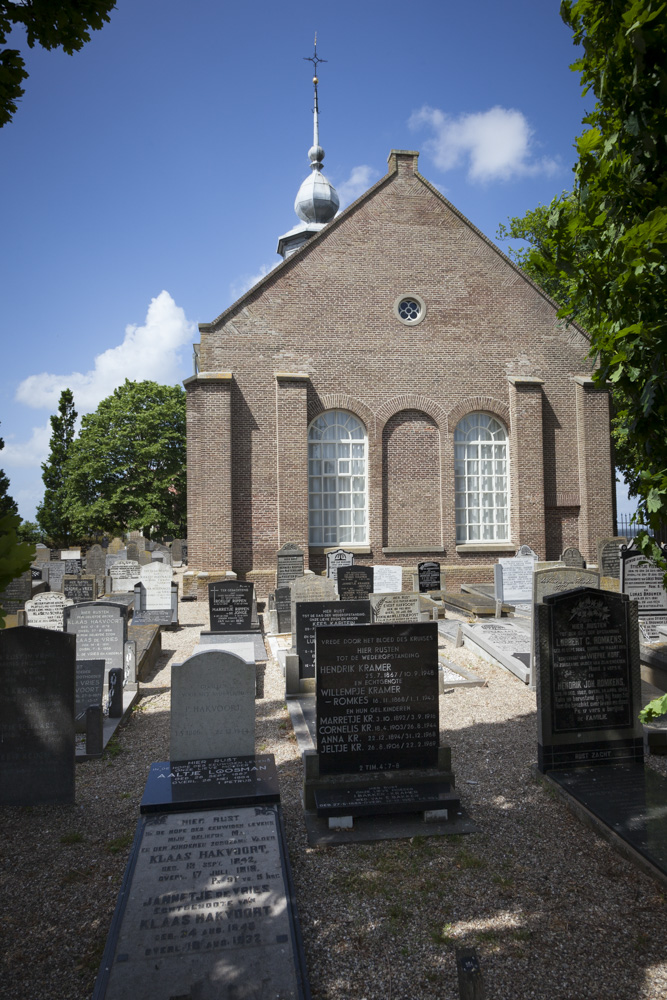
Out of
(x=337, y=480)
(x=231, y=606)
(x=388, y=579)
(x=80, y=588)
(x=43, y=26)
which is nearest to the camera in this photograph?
(x=43, y=26)

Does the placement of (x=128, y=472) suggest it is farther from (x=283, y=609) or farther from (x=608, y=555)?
(x=608, y=555)

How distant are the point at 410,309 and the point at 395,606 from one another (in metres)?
11.6

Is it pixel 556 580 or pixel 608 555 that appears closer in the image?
pixel 556 580

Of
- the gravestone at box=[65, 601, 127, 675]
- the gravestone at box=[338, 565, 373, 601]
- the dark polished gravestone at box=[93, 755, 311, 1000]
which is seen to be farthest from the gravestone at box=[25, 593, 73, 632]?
the dark polished gravestone at box=[93, 755, 311, 1000]

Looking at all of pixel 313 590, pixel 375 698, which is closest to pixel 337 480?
pixel 313 590

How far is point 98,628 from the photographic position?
368 inches

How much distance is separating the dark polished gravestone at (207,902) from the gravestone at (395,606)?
6.02 m

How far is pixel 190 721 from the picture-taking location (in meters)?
5.46

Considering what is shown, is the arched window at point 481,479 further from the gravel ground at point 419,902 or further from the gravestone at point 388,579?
the gravel ground at point 419,902

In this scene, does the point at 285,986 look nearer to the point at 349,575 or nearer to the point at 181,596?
the point at 349,575

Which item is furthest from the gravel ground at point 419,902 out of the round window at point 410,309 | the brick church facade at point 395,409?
the round window at point 410,309

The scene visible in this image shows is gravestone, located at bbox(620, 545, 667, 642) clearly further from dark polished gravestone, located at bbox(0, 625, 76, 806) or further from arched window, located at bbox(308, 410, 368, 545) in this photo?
dark polished gravestone, located at bbox(0, 625, 76, 806)

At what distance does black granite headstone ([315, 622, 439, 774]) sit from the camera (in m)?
5.42

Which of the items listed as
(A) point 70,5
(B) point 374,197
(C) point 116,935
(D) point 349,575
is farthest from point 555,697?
(B) point 374,197
